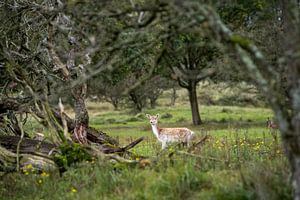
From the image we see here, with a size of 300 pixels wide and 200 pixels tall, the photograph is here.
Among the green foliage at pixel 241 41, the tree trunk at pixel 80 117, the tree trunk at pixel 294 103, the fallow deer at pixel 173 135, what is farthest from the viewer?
the fallow deer at pixel 173 135

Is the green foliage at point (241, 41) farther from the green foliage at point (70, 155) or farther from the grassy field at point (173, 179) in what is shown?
the green foliage at point (70, 155)

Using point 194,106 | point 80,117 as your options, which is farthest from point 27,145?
point 194,106

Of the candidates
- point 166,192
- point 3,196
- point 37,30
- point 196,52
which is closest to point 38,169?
point 3,196

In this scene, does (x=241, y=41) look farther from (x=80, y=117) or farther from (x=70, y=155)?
(x=80, y=117)

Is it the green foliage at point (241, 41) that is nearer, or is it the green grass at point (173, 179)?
the green foliage at point (241, 41)

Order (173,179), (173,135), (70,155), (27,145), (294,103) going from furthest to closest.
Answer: (173,135), (27,145), (70,155), (173,179), (294,103)

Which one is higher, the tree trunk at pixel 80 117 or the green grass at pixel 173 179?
the tree trunk at pixel 80 117

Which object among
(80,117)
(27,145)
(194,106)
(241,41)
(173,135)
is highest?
(241,41)

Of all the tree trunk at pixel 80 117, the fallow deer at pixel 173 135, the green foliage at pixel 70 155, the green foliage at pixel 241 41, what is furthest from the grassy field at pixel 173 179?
the fallow deer at pixel 173 135

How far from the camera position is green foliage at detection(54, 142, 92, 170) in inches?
410

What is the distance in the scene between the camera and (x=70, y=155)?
34.6 ft

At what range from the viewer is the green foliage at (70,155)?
34.2ft

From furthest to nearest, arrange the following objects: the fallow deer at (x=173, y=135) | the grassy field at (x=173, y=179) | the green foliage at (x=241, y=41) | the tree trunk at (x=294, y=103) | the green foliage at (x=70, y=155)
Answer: the fallow deer at (x=173, y=135), the green foliage at (x=70, y=155), the grassy field at (x=173, y=179), the green foliage at (x=241, y=41), the tree trunk at (x=294, y=103)

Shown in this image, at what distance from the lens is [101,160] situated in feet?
32.8
